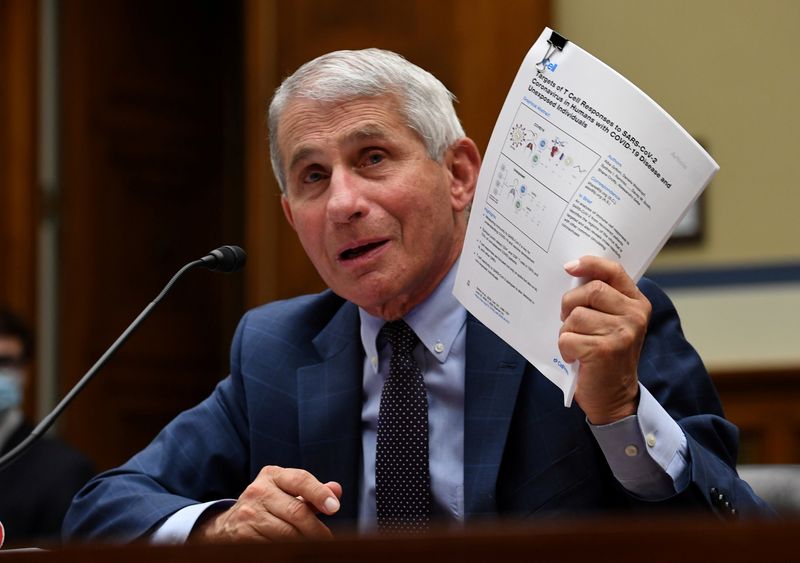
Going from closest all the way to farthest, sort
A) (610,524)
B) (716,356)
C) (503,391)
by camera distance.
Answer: (610,524)
(503,391)
(716,356)

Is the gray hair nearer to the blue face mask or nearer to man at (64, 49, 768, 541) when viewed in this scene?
man at (64, 49, 768, 541)

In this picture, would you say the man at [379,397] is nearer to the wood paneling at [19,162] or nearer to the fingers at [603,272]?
the fingers at [603,272]

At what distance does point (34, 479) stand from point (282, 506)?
95.0 inches

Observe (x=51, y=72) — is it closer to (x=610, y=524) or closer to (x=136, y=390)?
(x=136, y=390)

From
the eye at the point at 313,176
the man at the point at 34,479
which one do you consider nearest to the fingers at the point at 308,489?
the eye at the point at 313,176

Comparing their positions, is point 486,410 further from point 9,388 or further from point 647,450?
point 9,388

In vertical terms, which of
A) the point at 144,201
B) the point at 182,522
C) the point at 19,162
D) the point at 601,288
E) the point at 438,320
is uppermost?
the point at 601,288

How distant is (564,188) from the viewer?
A: 5.17 feet

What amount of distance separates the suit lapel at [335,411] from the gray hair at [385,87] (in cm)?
34

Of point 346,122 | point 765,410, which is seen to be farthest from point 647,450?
point 765,410

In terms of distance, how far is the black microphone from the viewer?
1640 mm

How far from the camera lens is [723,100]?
13.1 feet

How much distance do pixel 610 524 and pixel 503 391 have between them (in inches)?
40.6

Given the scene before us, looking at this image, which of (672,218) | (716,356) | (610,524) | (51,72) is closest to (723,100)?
(716,356)
